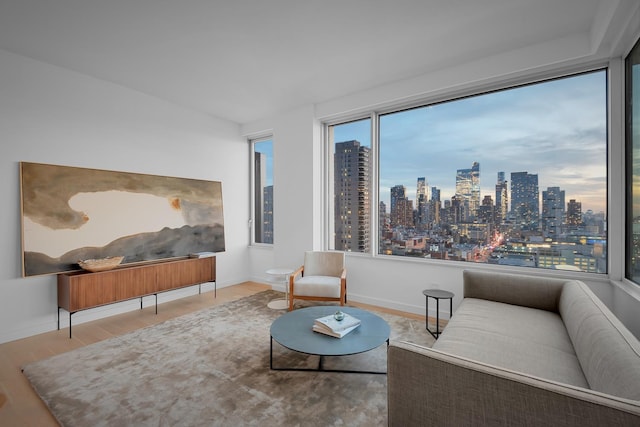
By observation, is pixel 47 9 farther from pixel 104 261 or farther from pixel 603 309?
pixel 603 309

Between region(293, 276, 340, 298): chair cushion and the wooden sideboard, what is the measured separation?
1.74 meters

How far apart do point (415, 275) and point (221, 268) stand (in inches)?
134

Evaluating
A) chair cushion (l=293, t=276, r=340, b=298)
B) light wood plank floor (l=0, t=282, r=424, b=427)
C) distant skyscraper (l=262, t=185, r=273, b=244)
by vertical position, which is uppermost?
distant skyscraper (l=262, t=185, r=273, b=244)

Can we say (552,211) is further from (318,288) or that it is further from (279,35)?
(279,35)

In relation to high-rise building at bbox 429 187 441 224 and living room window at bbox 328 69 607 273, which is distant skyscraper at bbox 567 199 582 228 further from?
high-rise building at bbox 429 187 441 224

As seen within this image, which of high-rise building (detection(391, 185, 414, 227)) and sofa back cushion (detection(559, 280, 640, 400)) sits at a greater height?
high-rise building (detection(391, 185, 414, 227))

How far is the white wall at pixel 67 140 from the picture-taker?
3131 millimetres

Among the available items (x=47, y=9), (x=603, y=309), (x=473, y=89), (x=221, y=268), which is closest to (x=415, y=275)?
(x=603, y=309)

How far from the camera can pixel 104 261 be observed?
11.8 ft

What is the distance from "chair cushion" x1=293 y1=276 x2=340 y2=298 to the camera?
Answer: 3.69 metres

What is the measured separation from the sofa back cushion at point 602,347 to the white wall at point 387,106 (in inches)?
27.9

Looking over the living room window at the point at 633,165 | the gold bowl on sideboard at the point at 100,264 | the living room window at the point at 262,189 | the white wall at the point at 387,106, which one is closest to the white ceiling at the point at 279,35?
the white wall at the point at 387,106

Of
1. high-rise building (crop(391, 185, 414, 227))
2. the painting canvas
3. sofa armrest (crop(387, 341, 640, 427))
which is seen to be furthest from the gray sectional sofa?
the painting canvas

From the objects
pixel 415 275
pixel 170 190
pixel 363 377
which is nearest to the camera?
pixel 363 377
